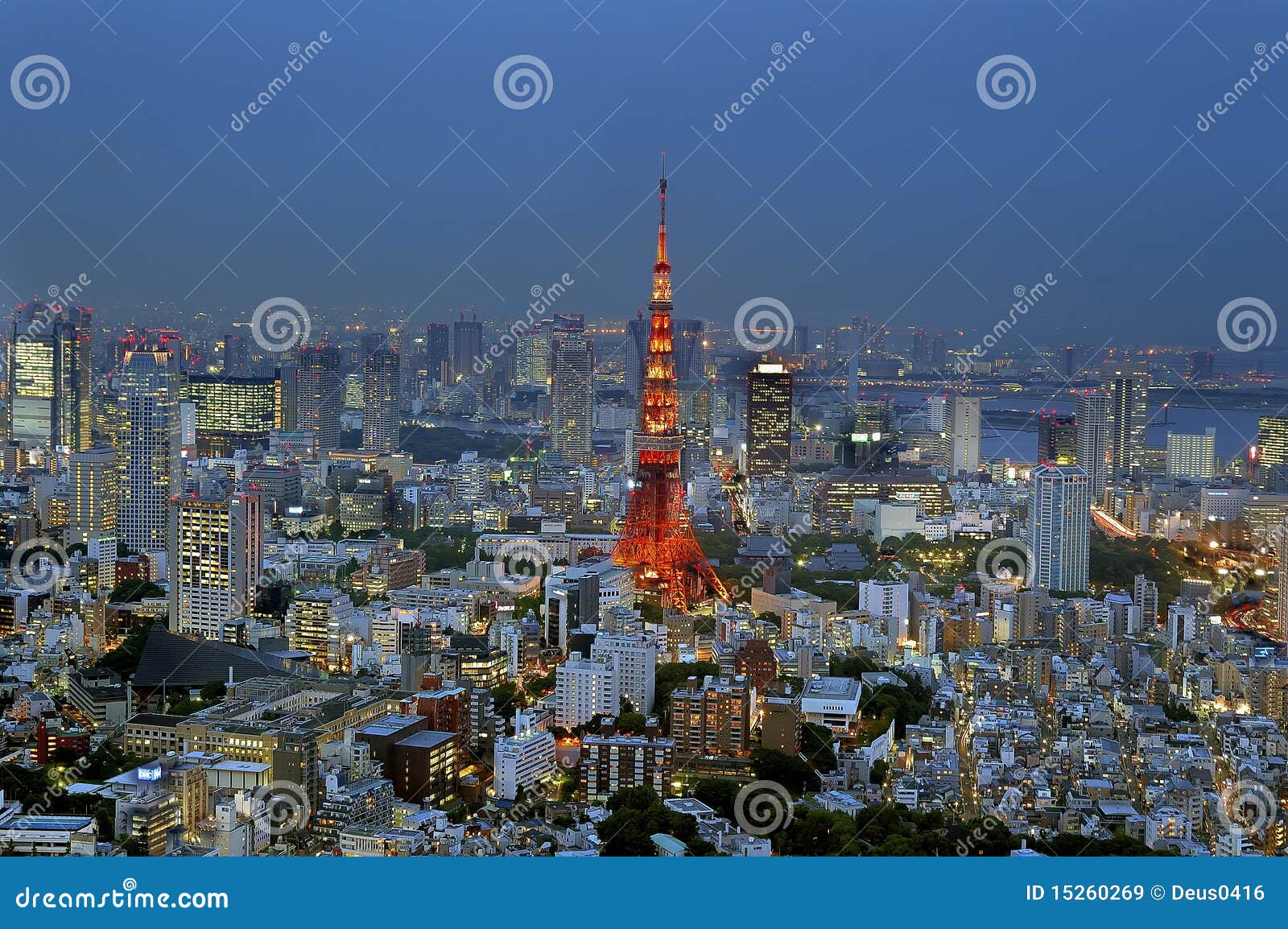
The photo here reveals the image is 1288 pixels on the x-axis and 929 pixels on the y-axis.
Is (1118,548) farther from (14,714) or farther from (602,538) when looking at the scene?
(14,714)

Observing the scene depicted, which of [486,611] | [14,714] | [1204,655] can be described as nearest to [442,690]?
[14,714]

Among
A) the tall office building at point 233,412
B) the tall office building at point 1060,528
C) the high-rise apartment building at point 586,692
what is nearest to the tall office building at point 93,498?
the tall office building at point 233,412

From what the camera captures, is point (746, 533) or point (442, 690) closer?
point (442, 690)

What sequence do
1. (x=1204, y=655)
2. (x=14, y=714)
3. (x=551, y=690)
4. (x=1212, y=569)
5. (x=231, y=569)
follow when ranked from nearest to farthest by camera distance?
(x=14, y=714) → (x=551, y=690) → (x=1204, y=655) → (x=231, y=569) → (x=1212, y=569)

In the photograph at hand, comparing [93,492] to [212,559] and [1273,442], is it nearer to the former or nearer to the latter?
[212,559]

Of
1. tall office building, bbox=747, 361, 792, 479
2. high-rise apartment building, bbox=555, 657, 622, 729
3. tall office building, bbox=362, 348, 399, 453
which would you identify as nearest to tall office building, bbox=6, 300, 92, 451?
tall office building, bbox=362, 348, 399, 453

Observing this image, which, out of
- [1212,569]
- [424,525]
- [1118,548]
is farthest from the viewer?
[424,525]

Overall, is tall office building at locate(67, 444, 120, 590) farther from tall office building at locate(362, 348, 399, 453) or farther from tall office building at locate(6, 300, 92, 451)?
tall office building at locate(362, 348, 399, 453)
